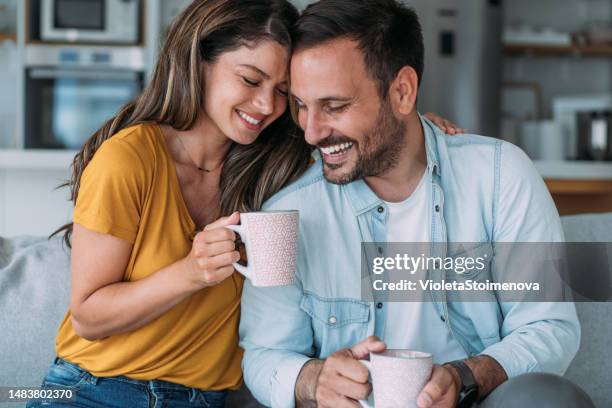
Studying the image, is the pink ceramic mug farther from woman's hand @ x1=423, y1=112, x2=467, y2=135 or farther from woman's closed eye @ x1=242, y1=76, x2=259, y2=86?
woman's hand @ x1=423, y1=112, x2=467, y2=135

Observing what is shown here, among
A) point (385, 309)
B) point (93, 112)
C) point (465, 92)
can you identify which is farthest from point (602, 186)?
point (385, 309)

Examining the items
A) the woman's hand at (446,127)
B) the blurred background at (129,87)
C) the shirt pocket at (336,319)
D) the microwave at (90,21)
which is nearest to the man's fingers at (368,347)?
the shirt pocket at (336,319)

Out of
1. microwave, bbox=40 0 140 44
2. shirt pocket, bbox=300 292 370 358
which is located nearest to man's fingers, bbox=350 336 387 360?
shirt pocket, bbox=300 292 370 358

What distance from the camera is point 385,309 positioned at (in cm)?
156

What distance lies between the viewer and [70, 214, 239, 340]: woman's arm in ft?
4.45

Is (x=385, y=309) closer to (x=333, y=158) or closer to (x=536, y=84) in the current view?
(x=333, y=158)

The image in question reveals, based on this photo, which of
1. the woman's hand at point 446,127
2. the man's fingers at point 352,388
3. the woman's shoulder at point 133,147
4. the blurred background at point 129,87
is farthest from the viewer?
the blurred background at point 129,87

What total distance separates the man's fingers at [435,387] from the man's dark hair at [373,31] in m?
0.60

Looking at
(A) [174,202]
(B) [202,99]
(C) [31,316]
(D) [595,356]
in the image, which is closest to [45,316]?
(C) [31,316]

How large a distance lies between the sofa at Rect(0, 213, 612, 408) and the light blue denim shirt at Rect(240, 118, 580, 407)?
0.70 ft

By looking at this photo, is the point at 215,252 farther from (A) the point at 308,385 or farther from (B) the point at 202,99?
(B) the point at 202,99

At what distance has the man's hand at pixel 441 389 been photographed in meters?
1.15

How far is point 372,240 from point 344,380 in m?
0.40

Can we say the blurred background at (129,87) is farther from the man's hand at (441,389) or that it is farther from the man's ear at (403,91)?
the man's hand at (441,389)
